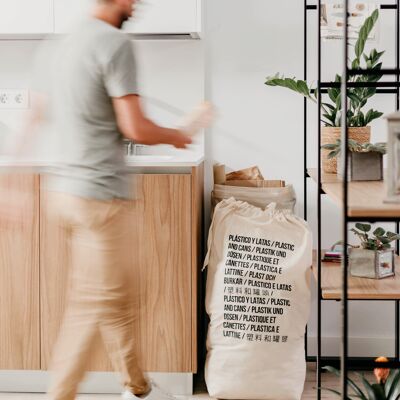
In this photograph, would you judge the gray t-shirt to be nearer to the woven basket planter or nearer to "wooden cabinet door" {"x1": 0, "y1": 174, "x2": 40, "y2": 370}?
"wooden cabinet door" {"x1": 0, "y1": 174, "x2": 40, "y2": 370}

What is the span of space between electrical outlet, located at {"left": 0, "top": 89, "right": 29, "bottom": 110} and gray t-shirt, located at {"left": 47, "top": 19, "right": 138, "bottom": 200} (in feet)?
4.10

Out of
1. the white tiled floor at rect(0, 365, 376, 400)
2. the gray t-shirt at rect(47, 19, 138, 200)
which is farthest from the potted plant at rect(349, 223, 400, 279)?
the gray t-shirt at rect(47, 19, 138, 200)

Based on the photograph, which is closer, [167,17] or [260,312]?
[260,312]

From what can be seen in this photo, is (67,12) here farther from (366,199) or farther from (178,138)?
(366,199)

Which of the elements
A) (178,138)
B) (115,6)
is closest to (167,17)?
(115,6)

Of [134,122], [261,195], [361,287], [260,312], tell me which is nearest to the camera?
[134,122]

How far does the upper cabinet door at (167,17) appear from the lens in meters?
3.20

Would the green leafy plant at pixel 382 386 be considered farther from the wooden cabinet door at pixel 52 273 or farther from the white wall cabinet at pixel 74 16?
the white wall cabinet at pixel 74 16

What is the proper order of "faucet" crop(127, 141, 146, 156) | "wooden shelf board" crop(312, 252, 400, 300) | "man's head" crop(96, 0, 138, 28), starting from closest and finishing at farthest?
"man's head" crop(96, 0, 138, 28)
"wooden shelf board" crop(312, 252, 400, 300)
"faucet" crop(127, 141, 146, 156)

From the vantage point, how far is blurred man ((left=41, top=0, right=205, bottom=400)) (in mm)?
2170

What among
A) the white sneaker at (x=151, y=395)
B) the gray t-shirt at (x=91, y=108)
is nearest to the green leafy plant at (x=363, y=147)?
the gray t-shirt at (x=91, y=108)

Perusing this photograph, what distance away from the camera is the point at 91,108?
2217 mm

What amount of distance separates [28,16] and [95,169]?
1.24 meters

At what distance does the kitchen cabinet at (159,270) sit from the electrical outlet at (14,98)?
0.72 meters
